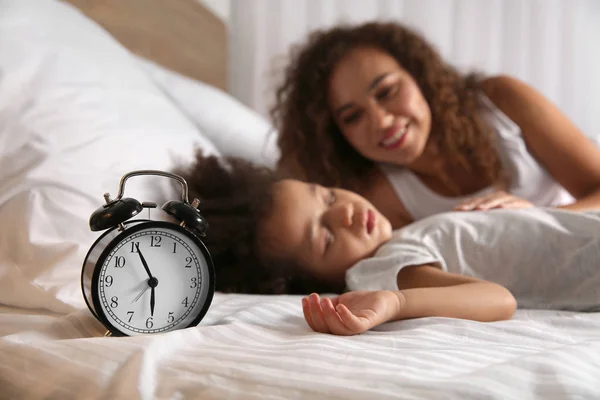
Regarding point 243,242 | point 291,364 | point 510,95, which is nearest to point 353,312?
point 291,364

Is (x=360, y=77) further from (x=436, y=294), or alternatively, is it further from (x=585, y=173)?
(x=436, y=294)

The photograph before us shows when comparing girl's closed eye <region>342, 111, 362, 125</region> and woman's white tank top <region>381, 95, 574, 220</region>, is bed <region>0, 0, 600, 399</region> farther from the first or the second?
woman's white tank top <region>381, 95, 574, 220</region>

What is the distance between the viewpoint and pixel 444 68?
1.78 metres

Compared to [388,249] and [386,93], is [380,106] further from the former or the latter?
[388,249]

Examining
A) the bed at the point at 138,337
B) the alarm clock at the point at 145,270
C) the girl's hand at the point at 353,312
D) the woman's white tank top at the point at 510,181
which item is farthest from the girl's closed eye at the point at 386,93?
the alarm clock at the point at 145,270

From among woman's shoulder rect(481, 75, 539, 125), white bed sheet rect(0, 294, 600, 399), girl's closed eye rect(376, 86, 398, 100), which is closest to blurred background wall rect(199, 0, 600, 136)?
woman's shoulder rect(481, 75, 539, 125)

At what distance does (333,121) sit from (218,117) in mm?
361

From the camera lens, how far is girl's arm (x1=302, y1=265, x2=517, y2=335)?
743 mm

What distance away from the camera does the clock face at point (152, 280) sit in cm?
69

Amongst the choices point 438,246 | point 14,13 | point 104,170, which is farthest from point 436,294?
point 14,13

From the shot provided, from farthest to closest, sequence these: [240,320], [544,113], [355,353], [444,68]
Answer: [444,68], [544,113], [240,320], [355,353]

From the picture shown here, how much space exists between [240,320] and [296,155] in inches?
41.2

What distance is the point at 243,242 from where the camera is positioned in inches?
48.4

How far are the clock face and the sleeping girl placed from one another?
0.23 metres
